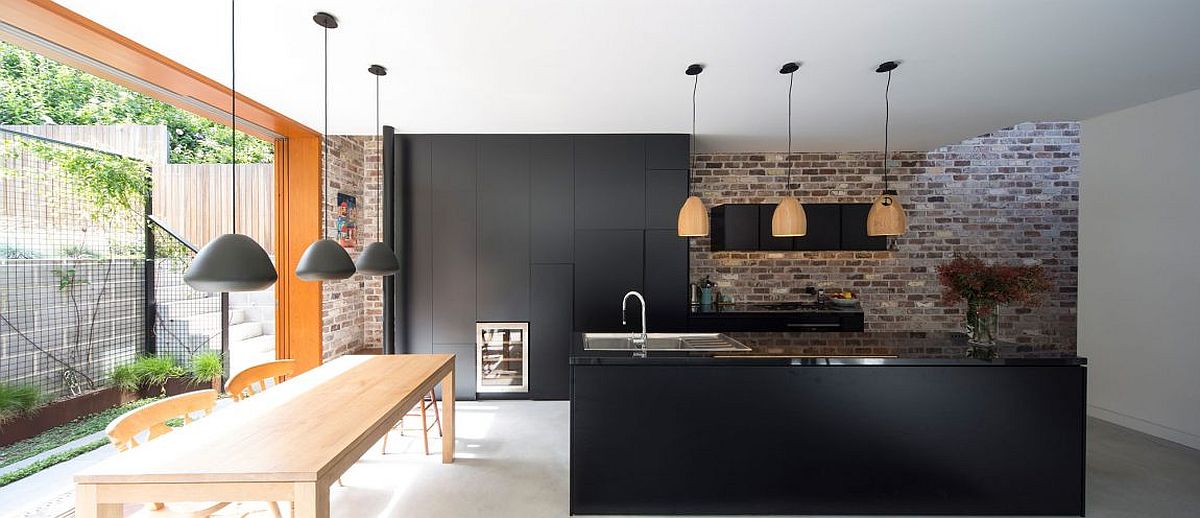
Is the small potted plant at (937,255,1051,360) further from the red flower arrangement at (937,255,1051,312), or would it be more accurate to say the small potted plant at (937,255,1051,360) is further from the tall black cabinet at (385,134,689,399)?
the tall black cabinet at (385,134,689,399)

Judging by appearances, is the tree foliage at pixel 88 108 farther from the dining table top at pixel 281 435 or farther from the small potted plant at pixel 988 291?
the small potted plant at pixel 988 291

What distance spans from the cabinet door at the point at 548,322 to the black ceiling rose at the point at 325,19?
2.47 metres

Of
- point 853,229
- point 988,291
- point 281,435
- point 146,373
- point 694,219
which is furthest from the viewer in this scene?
point 853,229

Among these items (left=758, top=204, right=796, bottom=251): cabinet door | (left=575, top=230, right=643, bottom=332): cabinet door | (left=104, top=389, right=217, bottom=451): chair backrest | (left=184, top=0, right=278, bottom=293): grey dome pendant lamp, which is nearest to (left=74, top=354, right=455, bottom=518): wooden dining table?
(left=104, top=389, right=217, bottom=451): chair backrest

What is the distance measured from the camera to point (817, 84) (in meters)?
3.06

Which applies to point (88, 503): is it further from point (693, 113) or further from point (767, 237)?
point (767, 237)

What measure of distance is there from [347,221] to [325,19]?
2497 mm

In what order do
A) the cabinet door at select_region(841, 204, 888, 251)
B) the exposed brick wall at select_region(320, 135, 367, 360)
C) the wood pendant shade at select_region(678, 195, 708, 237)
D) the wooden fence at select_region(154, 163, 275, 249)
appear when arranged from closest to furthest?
the wood pendant shade at select_region(678, 195, 708, 237) < the wooden fence at select_region(154, 163, 275, 249) < the exposed brick wall at select_region(320, 135, 367, 360) < the cabinet door at select_region(841, 204, 888, 251)

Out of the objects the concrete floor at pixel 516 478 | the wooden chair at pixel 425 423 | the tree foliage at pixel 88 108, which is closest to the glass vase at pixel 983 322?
the concrete floor at pixel 516 478

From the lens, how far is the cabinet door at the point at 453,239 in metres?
4.25

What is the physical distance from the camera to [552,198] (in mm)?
4254

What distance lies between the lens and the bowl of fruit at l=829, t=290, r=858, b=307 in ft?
16.0

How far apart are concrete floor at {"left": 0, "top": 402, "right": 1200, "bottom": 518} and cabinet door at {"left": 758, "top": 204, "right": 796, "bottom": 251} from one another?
266 cm

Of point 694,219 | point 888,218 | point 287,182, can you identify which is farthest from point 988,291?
point 287,182
